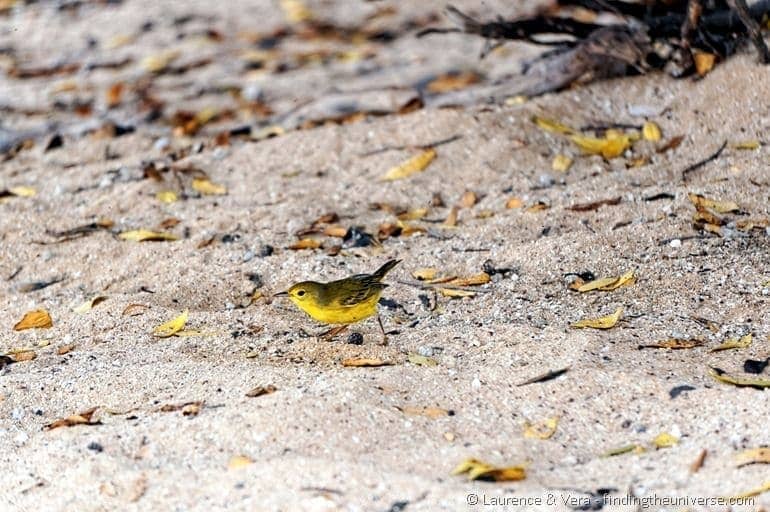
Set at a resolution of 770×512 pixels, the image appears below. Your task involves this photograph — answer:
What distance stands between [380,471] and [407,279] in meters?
1.75

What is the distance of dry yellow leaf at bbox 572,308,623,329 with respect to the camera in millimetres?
4398

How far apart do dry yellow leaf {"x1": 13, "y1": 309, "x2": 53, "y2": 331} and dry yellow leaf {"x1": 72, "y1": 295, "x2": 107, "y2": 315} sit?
0.40 feet

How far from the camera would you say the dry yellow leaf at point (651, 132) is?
6180 millimetres

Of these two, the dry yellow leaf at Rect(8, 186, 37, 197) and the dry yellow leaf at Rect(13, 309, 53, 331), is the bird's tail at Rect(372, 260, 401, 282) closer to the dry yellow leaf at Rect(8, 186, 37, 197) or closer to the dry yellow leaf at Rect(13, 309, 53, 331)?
the dry yellow leaf at Rect(13, 309, 53, 331)

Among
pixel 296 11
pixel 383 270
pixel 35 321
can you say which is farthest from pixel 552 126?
pixel 296 11

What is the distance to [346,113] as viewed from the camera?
7117 mm

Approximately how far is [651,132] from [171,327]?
2.85 metres

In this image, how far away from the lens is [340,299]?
439 cm

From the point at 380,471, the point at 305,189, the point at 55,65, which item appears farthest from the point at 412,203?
the point at 55,65

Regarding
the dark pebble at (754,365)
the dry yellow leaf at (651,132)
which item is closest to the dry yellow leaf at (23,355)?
the dark pebble at (754,365)

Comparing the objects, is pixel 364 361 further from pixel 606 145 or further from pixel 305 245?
pixel 606 145

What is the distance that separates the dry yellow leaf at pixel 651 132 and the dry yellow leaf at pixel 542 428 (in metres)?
2.82

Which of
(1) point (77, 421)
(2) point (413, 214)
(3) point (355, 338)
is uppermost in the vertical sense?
(1) point (77, 421)

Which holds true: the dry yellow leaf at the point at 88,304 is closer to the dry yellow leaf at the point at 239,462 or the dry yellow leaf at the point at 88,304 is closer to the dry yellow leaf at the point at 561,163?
the dry yellow leaf at the point at 239,462
